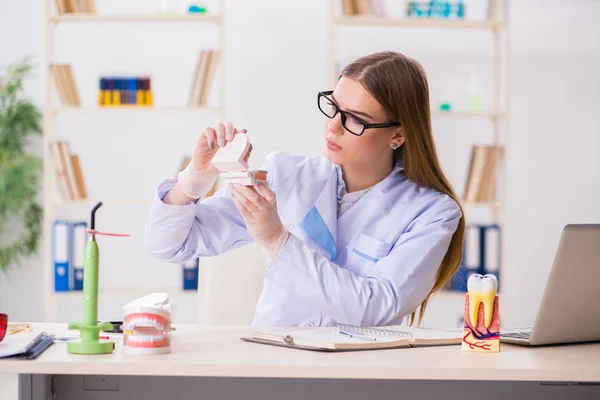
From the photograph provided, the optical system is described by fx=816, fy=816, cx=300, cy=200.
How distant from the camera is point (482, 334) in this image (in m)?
1.41

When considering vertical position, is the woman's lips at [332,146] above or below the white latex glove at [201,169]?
above

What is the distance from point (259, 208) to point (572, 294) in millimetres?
585

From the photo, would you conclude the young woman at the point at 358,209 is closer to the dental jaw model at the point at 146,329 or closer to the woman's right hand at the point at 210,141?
the woman's right hand at the point at 210,141

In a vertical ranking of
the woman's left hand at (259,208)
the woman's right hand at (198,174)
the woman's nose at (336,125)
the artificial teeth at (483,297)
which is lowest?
the artificial teeth at (483,297)

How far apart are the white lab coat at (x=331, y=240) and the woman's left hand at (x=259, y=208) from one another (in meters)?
0.06

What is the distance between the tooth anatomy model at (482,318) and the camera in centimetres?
140

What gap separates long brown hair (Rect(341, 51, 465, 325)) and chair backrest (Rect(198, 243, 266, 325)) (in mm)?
427

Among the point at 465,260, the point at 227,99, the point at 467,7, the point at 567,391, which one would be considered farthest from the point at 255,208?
the point at 467,7

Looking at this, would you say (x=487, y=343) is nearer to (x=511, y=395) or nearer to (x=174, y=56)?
(x=511, y=395)

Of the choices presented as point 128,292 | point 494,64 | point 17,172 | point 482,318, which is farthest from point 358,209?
point 17,172

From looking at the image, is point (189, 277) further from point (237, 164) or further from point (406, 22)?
point (237, 164)

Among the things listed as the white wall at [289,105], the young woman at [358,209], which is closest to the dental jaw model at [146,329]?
the young woman at [358,209]

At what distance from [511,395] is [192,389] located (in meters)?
0.54

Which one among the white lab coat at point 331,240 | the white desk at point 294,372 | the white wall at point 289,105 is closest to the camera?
the white desk at point 294,372
